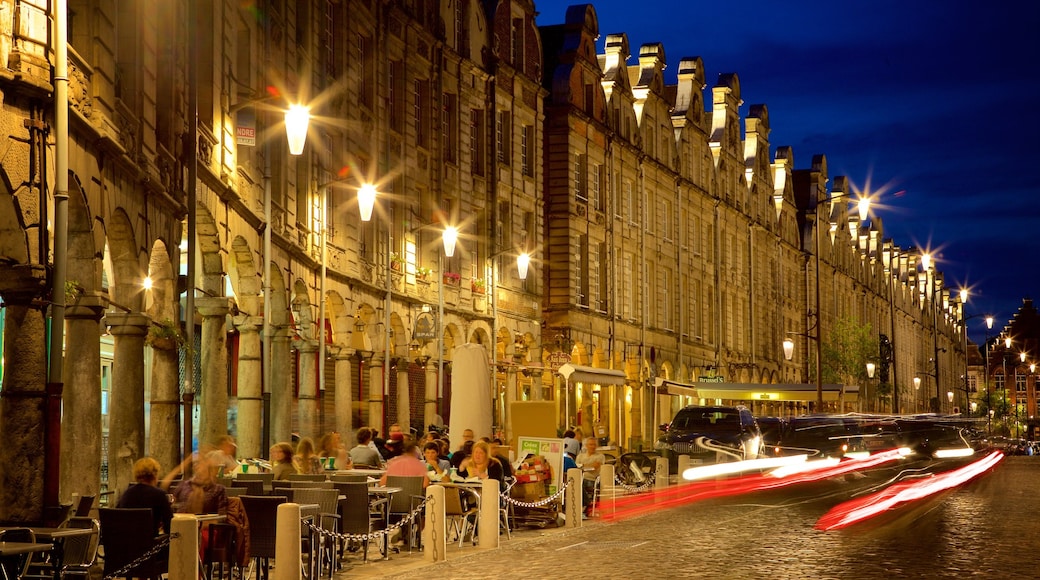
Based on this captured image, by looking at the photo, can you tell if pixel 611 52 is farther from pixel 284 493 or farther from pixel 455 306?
pixel 284 493

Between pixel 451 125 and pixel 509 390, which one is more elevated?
pixel 451 125

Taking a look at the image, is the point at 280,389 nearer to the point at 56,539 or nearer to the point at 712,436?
the point at 712,436

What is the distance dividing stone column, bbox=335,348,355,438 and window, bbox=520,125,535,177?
48.8 ft

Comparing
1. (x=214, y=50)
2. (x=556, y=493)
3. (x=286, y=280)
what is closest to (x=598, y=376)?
(x=286, y=280)

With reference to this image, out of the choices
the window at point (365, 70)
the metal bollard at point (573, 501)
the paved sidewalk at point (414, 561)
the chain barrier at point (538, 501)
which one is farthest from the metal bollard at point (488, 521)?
the window at point (365, 70)

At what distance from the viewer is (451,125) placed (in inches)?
1699

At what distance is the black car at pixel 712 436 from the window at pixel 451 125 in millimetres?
9910

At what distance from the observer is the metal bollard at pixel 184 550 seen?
12.4 metres

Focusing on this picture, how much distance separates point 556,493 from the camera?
2391 cm

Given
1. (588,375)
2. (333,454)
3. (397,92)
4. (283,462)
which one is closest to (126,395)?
(283,462)

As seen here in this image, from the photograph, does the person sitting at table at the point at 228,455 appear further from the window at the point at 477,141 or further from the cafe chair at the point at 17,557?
the window at the point at 477,141

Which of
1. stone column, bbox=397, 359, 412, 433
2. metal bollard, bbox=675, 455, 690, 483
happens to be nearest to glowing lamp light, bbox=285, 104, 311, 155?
metal bollard, bbox=675, 455, 690, 483

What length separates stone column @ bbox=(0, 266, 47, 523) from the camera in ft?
48.0

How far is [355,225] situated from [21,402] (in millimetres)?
21184
